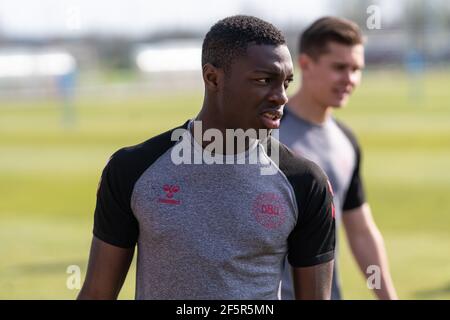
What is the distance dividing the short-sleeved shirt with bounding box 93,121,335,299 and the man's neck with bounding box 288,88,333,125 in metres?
2.42

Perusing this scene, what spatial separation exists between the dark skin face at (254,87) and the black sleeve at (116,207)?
16.3 inches

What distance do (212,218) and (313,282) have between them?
18.7 inches

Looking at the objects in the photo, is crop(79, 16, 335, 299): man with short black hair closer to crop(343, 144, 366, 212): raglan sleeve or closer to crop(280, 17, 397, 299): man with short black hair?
crop(280, 17, 397, 299): man with short black hair

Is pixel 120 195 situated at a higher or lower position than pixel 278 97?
lower

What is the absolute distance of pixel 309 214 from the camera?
3660mm

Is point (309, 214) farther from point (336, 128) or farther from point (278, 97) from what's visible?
point (336, 128)

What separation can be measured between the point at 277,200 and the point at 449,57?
99.2 metres

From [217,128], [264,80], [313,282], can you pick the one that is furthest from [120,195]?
[313,282]

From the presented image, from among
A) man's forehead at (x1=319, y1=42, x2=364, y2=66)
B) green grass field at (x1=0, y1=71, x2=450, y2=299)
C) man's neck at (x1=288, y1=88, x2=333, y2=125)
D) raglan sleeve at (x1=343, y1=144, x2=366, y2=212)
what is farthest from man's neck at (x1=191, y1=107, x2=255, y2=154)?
green grass field at (x1=0, y1=71, x2=450, y2=299)

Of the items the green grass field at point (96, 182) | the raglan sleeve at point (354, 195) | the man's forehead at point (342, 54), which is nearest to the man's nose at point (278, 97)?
the raglan sleeve at point (354, 195)

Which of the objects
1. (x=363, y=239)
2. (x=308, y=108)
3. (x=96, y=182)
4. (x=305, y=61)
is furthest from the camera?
(x=96, y=182)

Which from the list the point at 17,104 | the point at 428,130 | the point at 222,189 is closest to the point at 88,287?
the point at 222,189

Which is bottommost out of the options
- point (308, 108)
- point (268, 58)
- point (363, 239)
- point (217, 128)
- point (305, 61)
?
point (363, 239)

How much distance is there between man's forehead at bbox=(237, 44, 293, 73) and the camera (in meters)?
3.57
